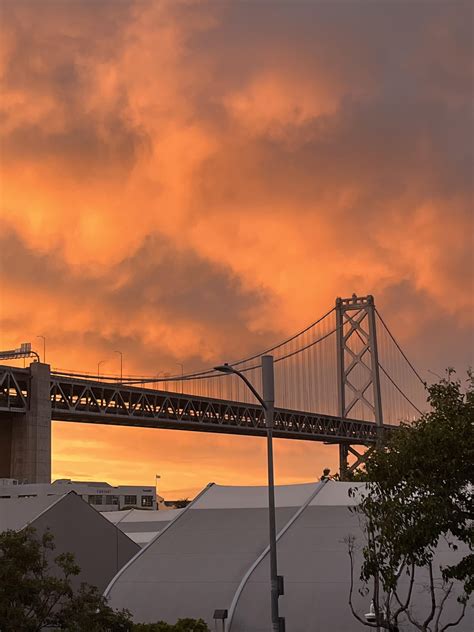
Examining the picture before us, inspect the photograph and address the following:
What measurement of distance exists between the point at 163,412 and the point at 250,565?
262ft

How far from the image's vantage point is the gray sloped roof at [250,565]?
28.6 m

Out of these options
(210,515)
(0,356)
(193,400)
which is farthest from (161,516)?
(193,400)

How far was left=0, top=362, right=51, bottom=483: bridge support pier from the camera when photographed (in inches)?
3285

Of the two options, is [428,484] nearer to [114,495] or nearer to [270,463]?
[270,463]

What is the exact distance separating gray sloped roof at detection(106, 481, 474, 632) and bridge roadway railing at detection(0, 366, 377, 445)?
166ft

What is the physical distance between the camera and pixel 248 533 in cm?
3353

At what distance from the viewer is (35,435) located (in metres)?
85.6

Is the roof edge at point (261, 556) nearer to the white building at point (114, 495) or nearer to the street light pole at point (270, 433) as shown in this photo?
the street light pole at point (270, 433)

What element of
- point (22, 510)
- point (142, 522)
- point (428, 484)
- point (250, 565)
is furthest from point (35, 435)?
point (428, 484)

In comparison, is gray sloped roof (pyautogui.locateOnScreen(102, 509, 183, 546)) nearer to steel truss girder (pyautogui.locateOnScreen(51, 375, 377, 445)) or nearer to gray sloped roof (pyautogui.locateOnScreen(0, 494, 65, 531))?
gray sloped roof (pyautogui.locateOnScreen(0, 494, 65, 531))

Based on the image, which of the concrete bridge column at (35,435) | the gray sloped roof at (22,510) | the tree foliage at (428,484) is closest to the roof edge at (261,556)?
the tree foliage at (428,484)

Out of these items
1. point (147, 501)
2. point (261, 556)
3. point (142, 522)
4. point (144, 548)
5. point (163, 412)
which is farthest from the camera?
point (147, 501)

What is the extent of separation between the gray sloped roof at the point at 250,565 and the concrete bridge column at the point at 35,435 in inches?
1964

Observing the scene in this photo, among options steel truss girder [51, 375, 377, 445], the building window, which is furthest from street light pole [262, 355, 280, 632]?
the building window
